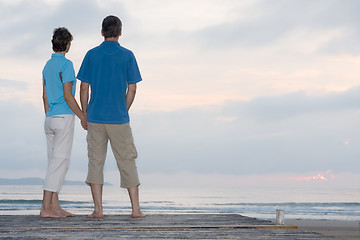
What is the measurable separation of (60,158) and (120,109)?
1.01m

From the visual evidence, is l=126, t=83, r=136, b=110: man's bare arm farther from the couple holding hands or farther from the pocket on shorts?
the pocket on shorts

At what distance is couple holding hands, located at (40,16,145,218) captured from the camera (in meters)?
5.25

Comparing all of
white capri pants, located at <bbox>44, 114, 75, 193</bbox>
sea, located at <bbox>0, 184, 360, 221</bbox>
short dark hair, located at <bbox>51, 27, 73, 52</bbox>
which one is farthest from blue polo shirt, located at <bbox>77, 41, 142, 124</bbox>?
sea, located at <bbox>0, 184, 360, 221</bbox>

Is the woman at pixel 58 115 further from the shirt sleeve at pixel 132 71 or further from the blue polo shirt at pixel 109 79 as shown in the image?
the shirt sleeve at pixel 132 71

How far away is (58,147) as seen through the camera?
5523 mm

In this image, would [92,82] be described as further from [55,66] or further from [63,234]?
[63,234]

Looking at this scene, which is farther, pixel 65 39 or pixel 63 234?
pixel 65 39

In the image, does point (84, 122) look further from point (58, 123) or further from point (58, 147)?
point (58, 147)

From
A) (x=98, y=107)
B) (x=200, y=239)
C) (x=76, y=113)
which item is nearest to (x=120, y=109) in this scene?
(x=98, y=107)

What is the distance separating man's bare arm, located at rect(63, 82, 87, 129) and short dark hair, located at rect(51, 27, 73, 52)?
1.71 feet

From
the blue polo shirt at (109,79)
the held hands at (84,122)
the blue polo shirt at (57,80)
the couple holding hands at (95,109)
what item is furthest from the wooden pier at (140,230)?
the blue polo shirt at (57,80)

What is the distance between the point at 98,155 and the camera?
17.8 feet

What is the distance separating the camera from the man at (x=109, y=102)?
5.23 meters

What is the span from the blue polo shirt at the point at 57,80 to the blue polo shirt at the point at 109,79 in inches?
10.3
